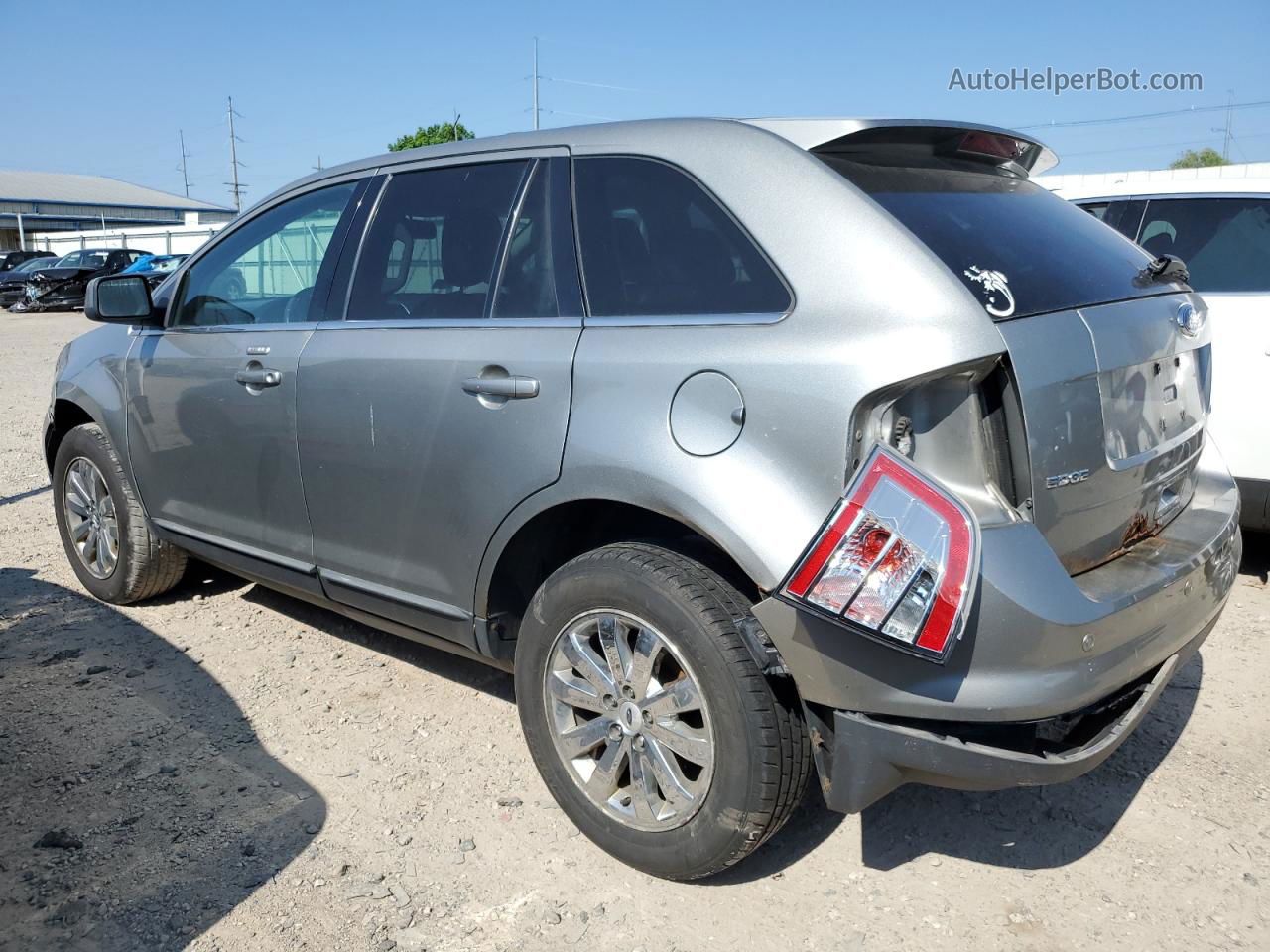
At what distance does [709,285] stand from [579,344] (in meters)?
0.39

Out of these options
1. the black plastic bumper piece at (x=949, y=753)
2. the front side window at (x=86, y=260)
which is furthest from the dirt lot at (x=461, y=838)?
the front side window at (x=86, y=260)

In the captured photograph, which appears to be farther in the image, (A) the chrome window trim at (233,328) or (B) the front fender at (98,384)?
(B) the front fender at (98,384)

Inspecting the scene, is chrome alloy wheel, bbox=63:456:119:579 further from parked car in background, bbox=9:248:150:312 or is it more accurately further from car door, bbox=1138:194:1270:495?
parked car in background, bbox=9:248:150:312

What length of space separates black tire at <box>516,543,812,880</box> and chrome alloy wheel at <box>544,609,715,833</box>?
0.03 meters

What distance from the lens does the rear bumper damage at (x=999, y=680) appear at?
7.02 feet

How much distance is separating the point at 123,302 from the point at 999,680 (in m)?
3.63

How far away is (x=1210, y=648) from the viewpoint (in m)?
4.16

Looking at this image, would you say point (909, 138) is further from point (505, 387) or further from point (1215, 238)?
point (1215, 238)

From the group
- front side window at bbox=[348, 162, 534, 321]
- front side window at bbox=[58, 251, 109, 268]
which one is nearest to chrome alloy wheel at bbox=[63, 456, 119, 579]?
front side window at bbox=[348, 162, 534, 321]

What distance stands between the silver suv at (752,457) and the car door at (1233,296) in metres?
1.69

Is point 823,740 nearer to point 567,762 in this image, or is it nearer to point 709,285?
point 567,762

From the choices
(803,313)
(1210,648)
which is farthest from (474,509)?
(1210,648)

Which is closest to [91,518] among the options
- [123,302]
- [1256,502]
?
[123,302]

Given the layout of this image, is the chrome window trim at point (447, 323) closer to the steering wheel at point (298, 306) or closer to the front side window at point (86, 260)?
the steering wheel at point (298, 306)
